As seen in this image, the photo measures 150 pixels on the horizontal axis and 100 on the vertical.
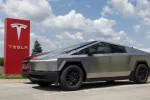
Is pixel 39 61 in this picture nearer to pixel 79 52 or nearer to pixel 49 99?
pixel 79 52

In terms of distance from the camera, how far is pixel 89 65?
9.58 meters

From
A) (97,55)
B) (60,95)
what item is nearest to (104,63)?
(97,55)

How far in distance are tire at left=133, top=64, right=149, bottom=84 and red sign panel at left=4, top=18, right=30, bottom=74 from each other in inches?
281

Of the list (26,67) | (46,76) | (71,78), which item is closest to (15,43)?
(26,67)

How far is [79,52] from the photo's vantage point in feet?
31.1

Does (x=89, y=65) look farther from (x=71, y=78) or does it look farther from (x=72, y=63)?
(x=71, y=78)

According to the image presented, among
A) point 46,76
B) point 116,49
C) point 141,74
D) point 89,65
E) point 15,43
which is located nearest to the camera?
point 46,76

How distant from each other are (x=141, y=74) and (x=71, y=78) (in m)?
3.14

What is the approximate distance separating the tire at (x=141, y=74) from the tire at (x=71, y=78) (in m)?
2.44

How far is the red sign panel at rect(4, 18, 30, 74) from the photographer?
1562 centimetres

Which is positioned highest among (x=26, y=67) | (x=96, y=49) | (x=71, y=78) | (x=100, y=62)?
Result: (x=96, y=49)

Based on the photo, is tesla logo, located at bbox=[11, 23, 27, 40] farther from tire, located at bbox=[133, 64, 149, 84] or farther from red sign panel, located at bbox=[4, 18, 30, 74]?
tire, located at bbox=[133, 64, 149, 84]

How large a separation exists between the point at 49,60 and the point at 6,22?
23.8 feet

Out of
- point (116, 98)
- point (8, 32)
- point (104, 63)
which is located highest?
point (8, 32)
